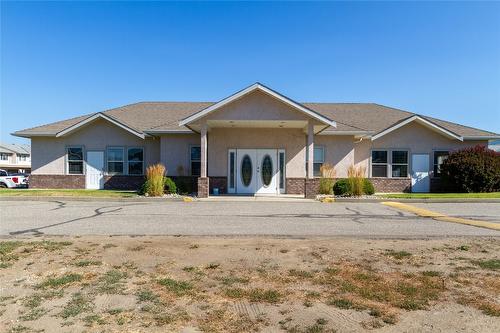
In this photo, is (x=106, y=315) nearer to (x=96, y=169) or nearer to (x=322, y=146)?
(x=322, y=146)

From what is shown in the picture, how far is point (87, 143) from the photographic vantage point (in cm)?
2323

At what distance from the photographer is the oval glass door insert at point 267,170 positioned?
21047mm

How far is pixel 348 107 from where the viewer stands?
95.2 feet

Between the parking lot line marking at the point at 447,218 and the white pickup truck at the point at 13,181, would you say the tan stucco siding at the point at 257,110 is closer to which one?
the parking lot line marking at the point at 447,218

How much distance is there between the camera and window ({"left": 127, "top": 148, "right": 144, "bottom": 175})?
2316 centimetres

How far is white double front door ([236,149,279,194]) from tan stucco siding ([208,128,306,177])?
1.28 ft

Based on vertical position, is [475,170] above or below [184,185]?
above

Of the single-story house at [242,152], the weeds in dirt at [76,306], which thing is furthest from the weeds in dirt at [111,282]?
the single-story house at [242,152]

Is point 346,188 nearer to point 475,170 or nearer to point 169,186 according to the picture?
point 475,170

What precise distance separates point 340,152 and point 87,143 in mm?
15377

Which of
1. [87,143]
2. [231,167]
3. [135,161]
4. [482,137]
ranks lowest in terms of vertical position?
[231,167]

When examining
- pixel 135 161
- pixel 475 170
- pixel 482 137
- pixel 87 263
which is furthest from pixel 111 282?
pixel 482 137

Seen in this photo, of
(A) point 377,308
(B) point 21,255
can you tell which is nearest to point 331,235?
(A) point 377,308

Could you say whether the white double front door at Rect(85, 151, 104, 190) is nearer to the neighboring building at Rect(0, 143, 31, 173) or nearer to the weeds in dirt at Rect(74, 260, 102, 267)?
the weeds in dirt at Rect(74, 260, 102, 267)
